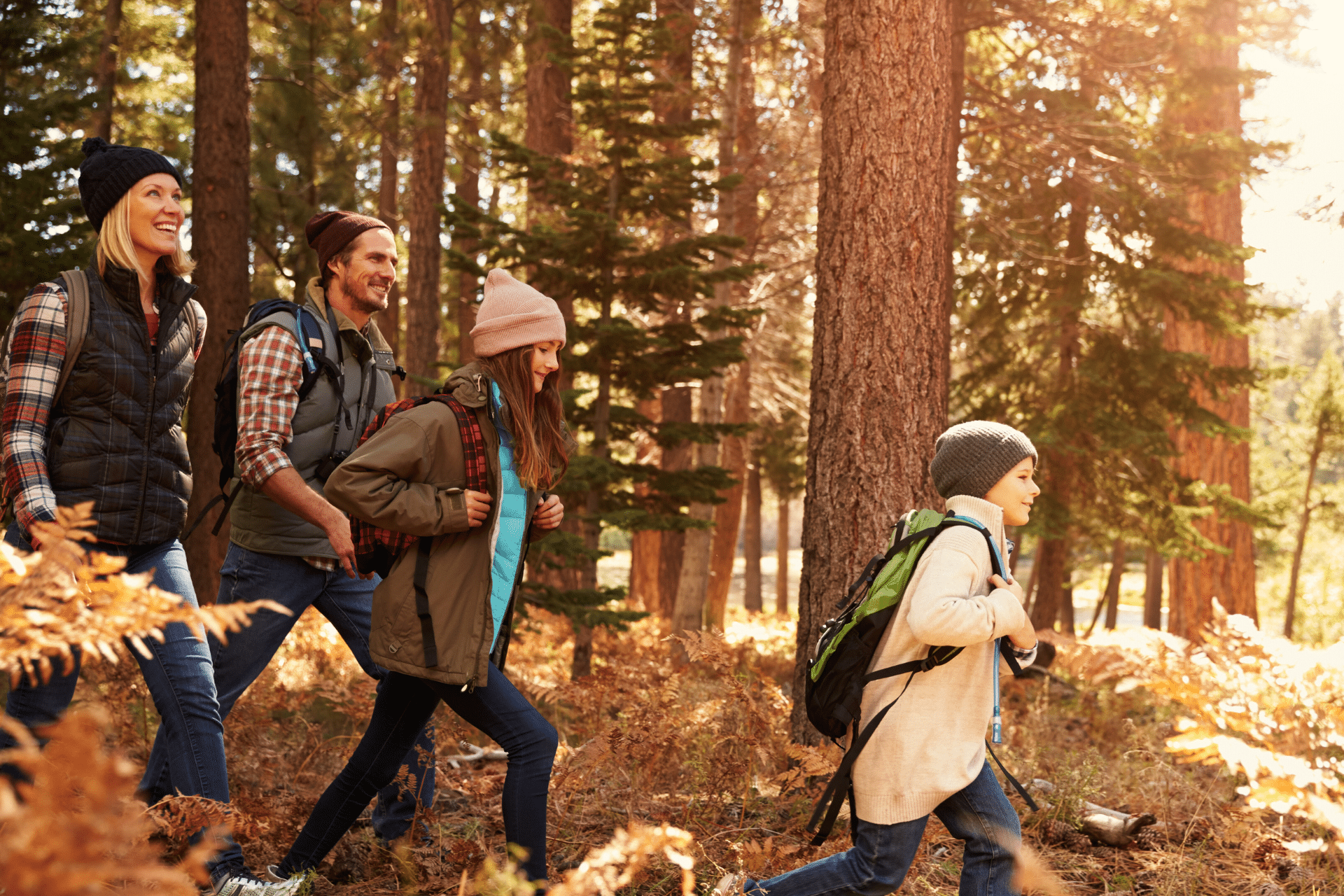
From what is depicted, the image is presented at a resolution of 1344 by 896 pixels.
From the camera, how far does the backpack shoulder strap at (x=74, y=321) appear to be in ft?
9.98

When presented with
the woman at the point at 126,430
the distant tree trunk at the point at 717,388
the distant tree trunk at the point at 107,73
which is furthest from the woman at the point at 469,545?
the distant tree trunk at the point at 107,73

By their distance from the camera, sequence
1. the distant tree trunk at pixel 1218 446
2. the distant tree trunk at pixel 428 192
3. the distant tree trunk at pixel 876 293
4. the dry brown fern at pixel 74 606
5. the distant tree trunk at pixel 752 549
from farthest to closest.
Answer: the distant tree trunk at pixel 752 549 → the distant tree trunk at pixel 1218 446 → the distant tree trunk at pixel 428 192 → the distant tree trunk at pixel 876 293 → the dry brown fern at pixel 74 606

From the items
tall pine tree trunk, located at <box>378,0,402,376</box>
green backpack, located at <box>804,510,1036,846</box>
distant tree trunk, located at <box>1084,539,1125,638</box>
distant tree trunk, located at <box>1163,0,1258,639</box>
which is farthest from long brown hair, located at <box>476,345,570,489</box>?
distant tree trunk, located at <box>1084,539,1125,638</box>

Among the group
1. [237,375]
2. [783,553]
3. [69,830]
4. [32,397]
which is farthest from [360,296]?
[783,553]

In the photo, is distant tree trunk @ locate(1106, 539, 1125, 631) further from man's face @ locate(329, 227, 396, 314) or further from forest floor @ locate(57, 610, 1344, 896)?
man's face @ locate(329, 227, 396, 314)

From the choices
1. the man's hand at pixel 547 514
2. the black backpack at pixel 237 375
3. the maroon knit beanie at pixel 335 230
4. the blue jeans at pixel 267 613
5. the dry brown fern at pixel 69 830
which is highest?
the maroon knit beanie at pixel 335 230

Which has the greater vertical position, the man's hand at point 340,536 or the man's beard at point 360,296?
the man's beard at point 360,296

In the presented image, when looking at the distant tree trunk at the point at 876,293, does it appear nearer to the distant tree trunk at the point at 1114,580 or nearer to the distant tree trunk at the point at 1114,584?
the distant tree trunk at the point at 1114,584

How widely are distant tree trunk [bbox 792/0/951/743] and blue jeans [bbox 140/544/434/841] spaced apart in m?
2.09

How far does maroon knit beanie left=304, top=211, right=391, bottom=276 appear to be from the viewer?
3.66 m

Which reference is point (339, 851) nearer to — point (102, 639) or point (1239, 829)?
point (102, 639)

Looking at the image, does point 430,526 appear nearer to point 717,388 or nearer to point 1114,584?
point 717,388

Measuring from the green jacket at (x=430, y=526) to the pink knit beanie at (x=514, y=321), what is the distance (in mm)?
179

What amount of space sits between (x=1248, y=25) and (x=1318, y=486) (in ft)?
61.9
